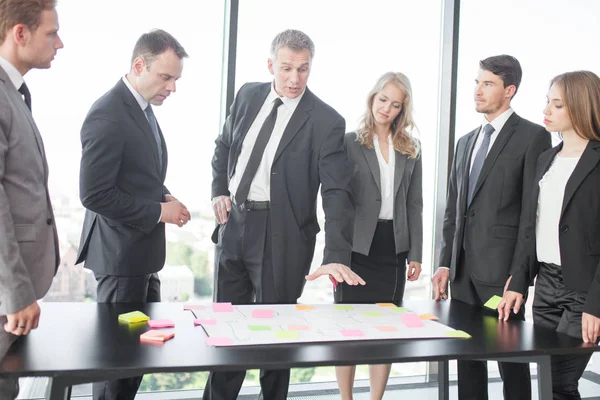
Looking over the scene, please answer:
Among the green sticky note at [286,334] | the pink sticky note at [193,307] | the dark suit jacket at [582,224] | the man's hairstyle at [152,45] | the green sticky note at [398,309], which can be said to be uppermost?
the man's hairstyle at [152,45]

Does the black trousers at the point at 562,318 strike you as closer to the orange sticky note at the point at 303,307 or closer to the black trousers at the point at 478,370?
the black trousers at the point at 478,370

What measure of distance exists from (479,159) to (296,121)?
2.91ft

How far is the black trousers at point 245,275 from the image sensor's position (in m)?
2.41

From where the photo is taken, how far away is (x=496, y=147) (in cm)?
271

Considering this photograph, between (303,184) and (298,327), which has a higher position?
(303,184)

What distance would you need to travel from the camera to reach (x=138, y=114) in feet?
8.02

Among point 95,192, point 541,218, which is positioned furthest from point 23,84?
point 541,218

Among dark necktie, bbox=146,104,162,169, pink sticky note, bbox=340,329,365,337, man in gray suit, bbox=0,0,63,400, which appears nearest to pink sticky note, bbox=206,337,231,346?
pink sticky note, bbox=340,329,365,337

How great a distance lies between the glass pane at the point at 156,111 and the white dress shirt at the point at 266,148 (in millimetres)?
774

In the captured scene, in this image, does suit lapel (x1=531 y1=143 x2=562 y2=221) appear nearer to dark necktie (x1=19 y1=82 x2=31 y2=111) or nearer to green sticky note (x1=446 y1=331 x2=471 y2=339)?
green sticky note (x1=446 y1=331 x2=471 y2=339)

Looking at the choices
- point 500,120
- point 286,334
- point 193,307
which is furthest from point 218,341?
point 500,120

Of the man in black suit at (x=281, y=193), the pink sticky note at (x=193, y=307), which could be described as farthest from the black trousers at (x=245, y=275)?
the pink sticky note at (x=193, y=307)

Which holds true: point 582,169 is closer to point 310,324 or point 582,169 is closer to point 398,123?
point 398,123

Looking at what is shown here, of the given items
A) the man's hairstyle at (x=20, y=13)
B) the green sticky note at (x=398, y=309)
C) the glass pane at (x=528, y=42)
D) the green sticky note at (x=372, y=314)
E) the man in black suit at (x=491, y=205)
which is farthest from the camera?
the glass pane at (x=528, y=42)
